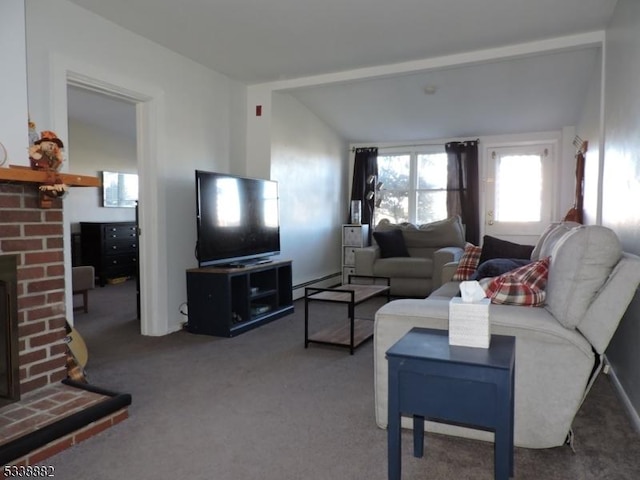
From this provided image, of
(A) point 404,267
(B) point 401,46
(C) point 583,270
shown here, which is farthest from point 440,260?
(C) point 583,270

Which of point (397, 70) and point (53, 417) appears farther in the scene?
point (397, 70)

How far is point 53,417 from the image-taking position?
197 centimetres

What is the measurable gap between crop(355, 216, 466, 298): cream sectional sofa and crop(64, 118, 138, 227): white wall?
401cm

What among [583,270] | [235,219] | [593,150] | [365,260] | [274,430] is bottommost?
[274,430]

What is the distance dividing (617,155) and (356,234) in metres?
3.63

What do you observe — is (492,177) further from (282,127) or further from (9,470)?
(9,470)

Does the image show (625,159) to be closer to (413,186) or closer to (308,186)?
(308,186)

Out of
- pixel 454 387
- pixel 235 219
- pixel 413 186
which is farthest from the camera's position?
pixel 413 186

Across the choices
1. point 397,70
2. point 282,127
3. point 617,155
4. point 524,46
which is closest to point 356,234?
point 282,127

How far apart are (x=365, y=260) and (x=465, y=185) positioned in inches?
70.5

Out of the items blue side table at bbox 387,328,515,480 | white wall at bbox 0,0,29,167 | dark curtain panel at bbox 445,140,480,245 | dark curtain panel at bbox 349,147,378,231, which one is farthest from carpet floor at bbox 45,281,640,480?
dark curtain panel at bbox 349,147,378,231

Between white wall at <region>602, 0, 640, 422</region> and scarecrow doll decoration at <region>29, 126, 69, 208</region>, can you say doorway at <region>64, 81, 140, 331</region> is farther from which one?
white wall at <region>602, 0, 640, 422</region>

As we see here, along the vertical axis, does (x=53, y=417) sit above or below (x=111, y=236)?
below

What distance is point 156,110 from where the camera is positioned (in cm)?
369
